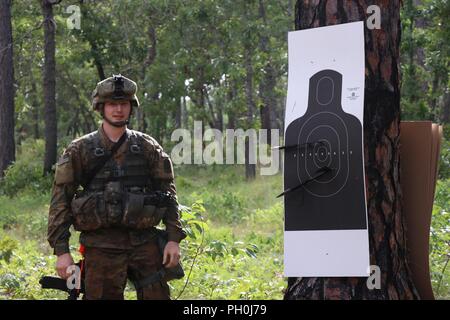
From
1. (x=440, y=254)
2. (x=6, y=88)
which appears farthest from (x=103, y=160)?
(x=6, y=88)

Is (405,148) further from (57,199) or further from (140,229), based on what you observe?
(57,199)

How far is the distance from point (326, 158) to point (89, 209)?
1471mm

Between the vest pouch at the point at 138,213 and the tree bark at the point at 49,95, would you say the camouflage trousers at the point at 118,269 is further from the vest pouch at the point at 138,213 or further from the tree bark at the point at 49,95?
the tree bark at the point at 49,95

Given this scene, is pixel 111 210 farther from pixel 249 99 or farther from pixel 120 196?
pixel 249 99

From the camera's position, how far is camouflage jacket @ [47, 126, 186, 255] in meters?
4.67

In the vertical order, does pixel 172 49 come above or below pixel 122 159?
above

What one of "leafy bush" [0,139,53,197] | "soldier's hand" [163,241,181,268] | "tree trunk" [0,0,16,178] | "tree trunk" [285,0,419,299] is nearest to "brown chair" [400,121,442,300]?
"tree trunk" [285,0,419,299]

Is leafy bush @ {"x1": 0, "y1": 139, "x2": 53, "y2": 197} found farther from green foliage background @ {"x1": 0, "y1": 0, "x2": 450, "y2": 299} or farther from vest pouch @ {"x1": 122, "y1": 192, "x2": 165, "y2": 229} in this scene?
vest pouch @ {"x1": 122, "y1": 192, "x2": 165, "y2": 229}

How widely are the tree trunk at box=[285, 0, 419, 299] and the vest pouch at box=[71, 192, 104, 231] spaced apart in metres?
1.28

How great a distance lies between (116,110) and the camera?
4.75 m

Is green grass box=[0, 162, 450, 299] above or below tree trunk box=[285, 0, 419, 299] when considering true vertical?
below

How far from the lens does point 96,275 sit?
472cm

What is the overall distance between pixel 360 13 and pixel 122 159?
1688 mm
